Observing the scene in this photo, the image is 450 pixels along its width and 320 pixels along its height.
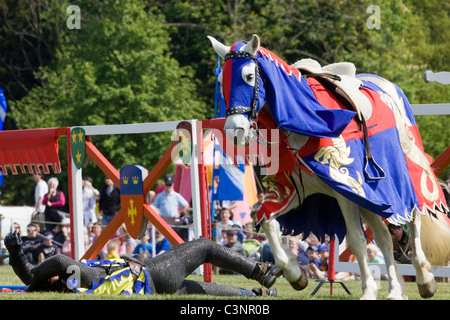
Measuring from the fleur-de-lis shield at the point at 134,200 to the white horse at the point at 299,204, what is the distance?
316 centimetres

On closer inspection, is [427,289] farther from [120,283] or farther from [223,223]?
[223,223]

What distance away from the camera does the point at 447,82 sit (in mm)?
8539

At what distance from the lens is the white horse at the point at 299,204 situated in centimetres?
649

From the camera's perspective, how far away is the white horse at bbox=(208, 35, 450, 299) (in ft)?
21.3

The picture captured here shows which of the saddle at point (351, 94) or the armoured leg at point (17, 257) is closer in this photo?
the saddle at point (351, 94)

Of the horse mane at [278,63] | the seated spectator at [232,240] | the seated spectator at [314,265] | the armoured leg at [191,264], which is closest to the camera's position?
the horse mane at [278,63]

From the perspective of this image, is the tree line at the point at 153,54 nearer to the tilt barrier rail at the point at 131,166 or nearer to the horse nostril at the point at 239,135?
the tilt barrier rail at the point at 131,166

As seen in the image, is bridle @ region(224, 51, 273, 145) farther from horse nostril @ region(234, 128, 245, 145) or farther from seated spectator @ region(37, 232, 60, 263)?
seated spectator @ region(37, 232, 60, 263)

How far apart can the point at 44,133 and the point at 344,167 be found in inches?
201

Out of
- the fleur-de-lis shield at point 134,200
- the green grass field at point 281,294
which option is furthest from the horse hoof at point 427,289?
the fleur-de-lis shield at point 134,200

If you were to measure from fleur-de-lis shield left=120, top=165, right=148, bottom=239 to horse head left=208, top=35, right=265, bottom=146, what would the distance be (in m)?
3.71

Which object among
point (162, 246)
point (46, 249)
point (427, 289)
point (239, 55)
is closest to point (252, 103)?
point (239, 55)
